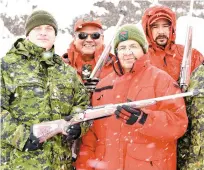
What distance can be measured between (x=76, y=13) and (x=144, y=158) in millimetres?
12844

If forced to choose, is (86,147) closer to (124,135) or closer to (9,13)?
(124,135)

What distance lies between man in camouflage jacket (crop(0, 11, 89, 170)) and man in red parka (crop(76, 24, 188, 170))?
287 mm

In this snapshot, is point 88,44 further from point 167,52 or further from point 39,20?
point 39,20

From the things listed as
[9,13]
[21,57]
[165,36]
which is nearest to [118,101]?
[21,57]

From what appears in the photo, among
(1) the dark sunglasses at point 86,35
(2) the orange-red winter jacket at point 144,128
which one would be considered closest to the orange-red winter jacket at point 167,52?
(1) the dark sunglasses at point 86,35

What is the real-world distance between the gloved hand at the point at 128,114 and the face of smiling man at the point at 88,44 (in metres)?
2.35

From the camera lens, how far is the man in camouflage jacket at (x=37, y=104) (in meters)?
3.72

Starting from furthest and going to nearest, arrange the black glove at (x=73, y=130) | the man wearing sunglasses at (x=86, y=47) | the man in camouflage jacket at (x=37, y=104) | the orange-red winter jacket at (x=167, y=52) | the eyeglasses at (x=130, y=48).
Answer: the man wearing sunglasses at (x=86, y=47) < the orange-red winter jacket at (x=167, y=52) < the eyeglasses at (x=130, y=48) < the black glove at (x=73, y=130) < the man in camouflage jacket at (x=37, y=104)

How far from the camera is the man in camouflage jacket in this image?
3723mm

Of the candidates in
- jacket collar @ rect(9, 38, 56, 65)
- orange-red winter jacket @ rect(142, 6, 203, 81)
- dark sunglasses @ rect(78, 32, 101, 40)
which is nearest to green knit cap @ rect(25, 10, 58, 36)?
jacket collar @ rect(9, 38, 56, 65)

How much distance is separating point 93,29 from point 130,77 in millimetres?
2238

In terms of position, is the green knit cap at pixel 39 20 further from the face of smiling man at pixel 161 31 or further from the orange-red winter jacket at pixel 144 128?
the face of smiling man at pixel 161 31

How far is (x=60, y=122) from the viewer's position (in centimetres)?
379

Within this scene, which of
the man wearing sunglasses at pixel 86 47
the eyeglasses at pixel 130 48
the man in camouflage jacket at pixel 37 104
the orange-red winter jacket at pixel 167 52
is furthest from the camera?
the man wearing sunglasses at pixel 86 47
